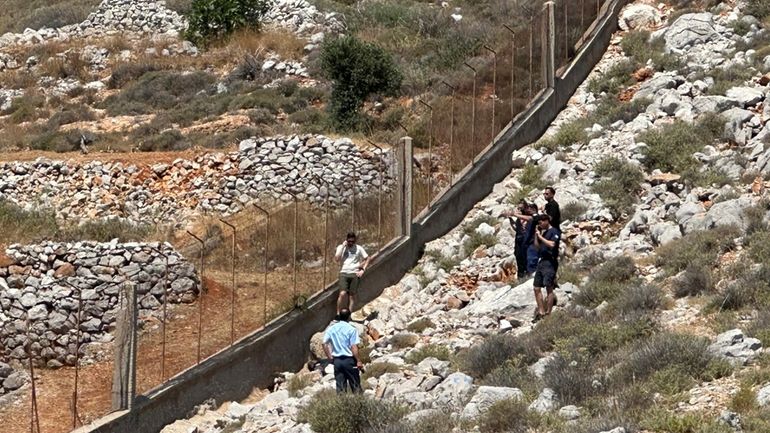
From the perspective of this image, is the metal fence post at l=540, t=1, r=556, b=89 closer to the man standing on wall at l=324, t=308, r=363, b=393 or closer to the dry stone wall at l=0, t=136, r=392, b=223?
the dry stone wall at l=0, t=136, r=392, b=223

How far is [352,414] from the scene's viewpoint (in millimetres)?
15836

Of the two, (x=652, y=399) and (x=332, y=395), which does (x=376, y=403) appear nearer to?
(x=332, y=395)

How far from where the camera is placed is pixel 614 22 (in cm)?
3319

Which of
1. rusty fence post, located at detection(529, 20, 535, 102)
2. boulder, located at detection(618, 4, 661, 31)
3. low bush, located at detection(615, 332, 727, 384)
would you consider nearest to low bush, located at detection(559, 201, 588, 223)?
rusty fence post, located at detection(529, 20, 535, 102)

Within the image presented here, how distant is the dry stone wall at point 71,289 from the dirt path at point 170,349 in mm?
614

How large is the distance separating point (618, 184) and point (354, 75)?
13.2m

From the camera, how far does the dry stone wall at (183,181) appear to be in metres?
32.0

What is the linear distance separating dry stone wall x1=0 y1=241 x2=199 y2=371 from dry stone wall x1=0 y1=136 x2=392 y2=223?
6.29 meters

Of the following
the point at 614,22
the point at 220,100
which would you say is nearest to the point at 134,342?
the point at 614,22

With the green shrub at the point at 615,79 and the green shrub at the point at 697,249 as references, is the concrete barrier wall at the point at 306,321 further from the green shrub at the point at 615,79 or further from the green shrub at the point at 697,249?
the green shrub at the point at 697,249

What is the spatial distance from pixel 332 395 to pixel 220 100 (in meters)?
24.3

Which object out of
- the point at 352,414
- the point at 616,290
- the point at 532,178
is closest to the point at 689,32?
the point at 532,178

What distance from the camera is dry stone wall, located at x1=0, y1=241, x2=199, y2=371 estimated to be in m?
22.5

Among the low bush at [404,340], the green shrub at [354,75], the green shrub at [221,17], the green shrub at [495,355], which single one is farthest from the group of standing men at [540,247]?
the green shrub at [221,17]
